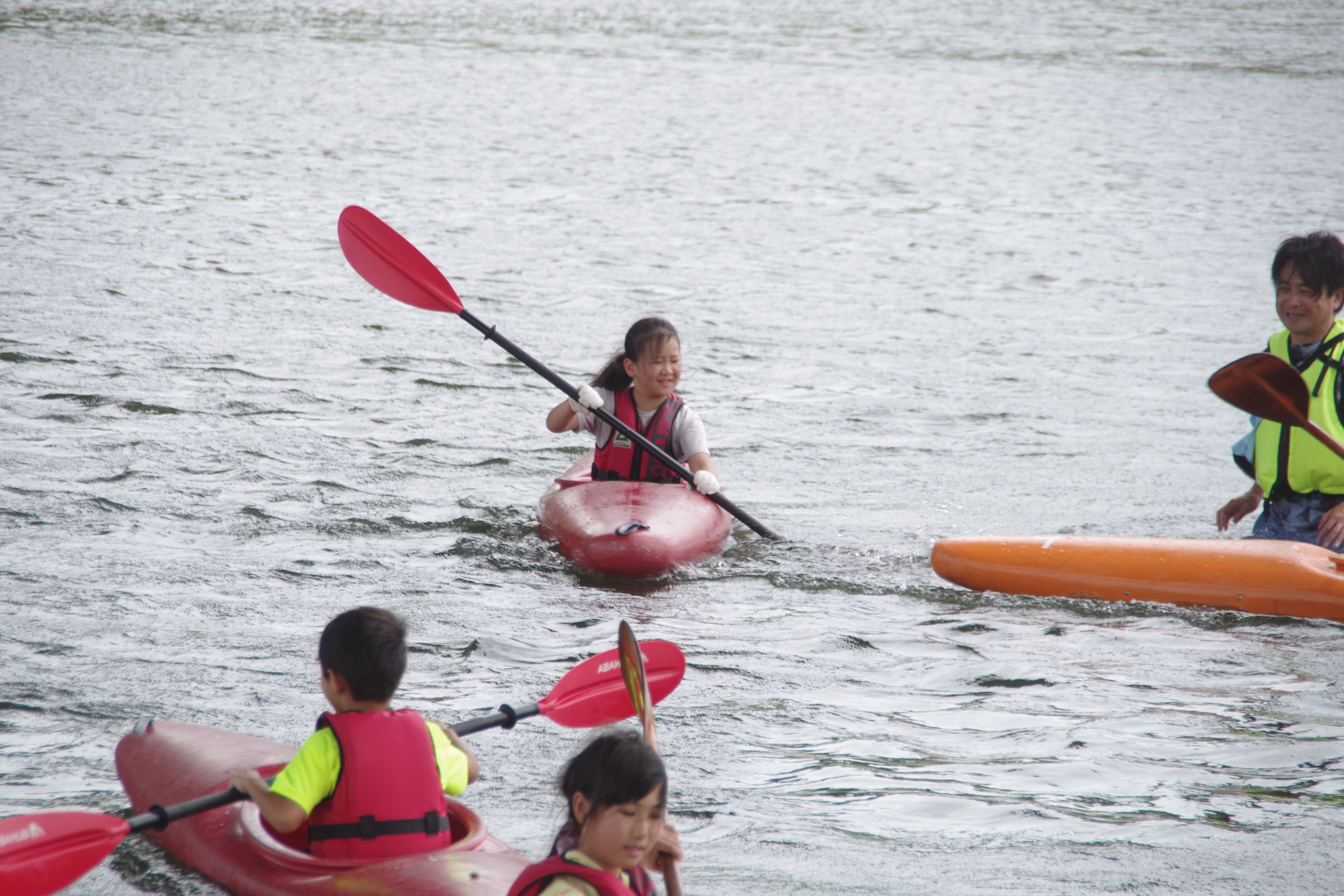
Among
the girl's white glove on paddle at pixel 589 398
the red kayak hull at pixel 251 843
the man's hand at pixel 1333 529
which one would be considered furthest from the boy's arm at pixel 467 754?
the man's hand at pixel 1333 529

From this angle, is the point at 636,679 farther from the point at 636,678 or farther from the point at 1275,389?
the point at 1275,389

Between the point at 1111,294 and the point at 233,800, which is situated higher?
the point at 1111,294

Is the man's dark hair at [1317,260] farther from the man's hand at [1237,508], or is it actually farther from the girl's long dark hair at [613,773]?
the girl's long dark hair at [613,773]

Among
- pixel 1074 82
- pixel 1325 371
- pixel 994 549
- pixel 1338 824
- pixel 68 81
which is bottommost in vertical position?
pixel 1338 824

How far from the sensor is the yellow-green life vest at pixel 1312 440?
4211mm

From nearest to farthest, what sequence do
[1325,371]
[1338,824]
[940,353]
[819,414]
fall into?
[1338,824]
[1325,371]
[819,414]
[940,353]

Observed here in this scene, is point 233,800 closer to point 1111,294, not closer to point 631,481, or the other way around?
point 631,481

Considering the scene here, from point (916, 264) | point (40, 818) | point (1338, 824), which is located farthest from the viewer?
point (916, 264)

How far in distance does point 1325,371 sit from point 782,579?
1880 mm

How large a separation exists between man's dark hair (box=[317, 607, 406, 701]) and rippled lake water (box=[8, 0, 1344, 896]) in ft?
1.98

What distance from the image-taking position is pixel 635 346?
4836 millimetres

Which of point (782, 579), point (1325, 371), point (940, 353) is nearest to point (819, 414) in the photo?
point (940, 353)

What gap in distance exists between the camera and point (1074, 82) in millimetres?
22953

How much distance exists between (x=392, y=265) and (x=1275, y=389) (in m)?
3.14
